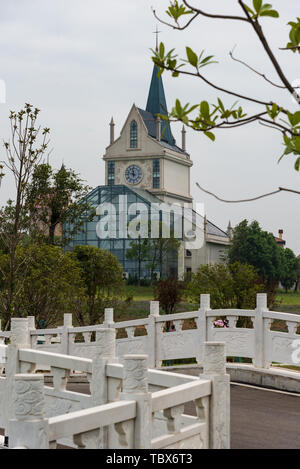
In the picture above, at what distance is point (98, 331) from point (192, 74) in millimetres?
3533

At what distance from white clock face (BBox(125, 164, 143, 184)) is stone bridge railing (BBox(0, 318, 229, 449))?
69.8 m

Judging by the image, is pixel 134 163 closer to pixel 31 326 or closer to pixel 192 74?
pixel 31 326

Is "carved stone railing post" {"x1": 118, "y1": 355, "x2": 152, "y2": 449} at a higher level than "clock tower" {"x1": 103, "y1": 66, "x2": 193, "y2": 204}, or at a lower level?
lower

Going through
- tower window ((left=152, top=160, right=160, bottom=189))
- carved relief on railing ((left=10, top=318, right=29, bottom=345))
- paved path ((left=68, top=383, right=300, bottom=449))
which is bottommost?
paved path ((left=68, top=383, right=300, bottom=449))

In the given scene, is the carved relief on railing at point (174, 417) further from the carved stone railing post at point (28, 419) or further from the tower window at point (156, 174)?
the tower window at point (156, 174)

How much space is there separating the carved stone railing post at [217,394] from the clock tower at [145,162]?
69.1 m

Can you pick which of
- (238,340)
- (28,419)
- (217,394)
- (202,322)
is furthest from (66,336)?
(28,419)

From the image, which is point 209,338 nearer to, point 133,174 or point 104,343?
point 104,343

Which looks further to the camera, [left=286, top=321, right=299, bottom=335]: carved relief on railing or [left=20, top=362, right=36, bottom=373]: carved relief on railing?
[left=286, top=321, right=299, bottom=335]: carved relief on railing

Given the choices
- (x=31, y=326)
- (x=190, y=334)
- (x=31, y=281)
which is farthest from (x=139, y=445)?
(x=31, y=281)

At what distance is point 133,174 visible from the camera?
77188mm

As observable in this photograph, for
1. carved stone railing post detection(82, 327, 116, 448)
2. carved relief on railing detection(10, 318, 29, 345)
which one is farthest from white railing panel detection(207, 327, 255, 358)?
carved stone railing post detection(82, 327, 116, 448)

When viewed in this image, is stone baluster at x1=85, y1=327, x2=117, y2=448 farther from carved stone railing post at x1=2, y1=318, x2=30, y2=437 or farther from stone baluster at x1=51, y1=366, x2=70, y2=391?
carved stone railing post at x1=2, y1=318, x2=30, y2=437

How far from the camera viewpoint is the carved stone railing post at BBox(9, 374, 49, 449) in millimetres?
3512
